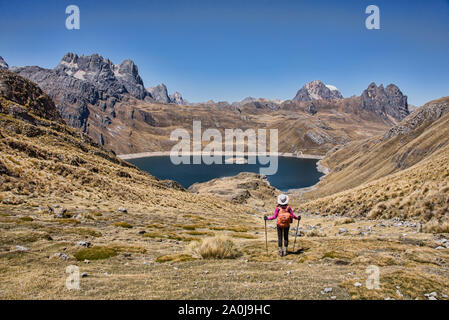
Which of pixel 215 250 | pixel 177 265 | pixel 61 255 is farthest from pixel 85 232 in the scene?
pixel 215 250

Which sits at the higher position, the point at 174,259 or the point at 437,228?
the point at 437,228

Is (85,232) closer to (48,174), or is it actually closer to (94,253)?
(94,253)

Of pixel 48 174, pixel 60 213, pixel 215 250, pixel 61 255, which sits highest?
pixel 48 174

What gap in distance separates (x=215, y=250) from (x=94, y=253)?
298 inches

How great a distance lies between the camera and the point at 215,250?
674 inches

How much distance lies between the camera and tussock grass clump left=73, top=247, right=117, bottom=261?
15.6 m

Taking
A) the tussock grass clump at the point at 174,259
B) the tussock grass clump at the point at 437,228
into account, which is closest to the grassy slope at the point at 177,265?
the tussock grass clump at the point at 174,259

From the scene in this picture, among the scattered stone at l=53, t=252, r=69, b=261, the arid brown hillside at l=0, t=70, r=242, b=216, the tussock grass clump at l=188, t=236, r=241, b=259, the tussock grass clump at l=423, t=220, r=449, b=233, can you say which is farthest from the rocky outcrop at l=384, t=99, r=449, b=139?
the scattered stone at l=53, t=252, r=69, b=261

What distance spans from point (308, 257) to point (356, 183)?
12409 centimetres

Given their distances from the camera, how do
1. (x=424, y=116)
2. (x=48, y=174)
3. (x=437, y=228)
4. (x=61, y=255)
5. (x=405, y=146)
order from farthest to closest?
(x=424, y=116)
(x=405, y=146)
(x=48, y=174)
(x=437, y=228)
(x=61, y=255)

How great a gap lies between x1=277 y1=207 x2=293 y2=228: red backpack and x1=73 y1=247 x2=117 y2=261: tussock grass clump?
10.9 m

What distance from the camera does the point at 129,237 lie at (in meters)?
23.4

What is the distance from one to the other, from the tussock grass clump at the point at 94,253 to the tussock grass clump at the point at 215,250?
5.25m
